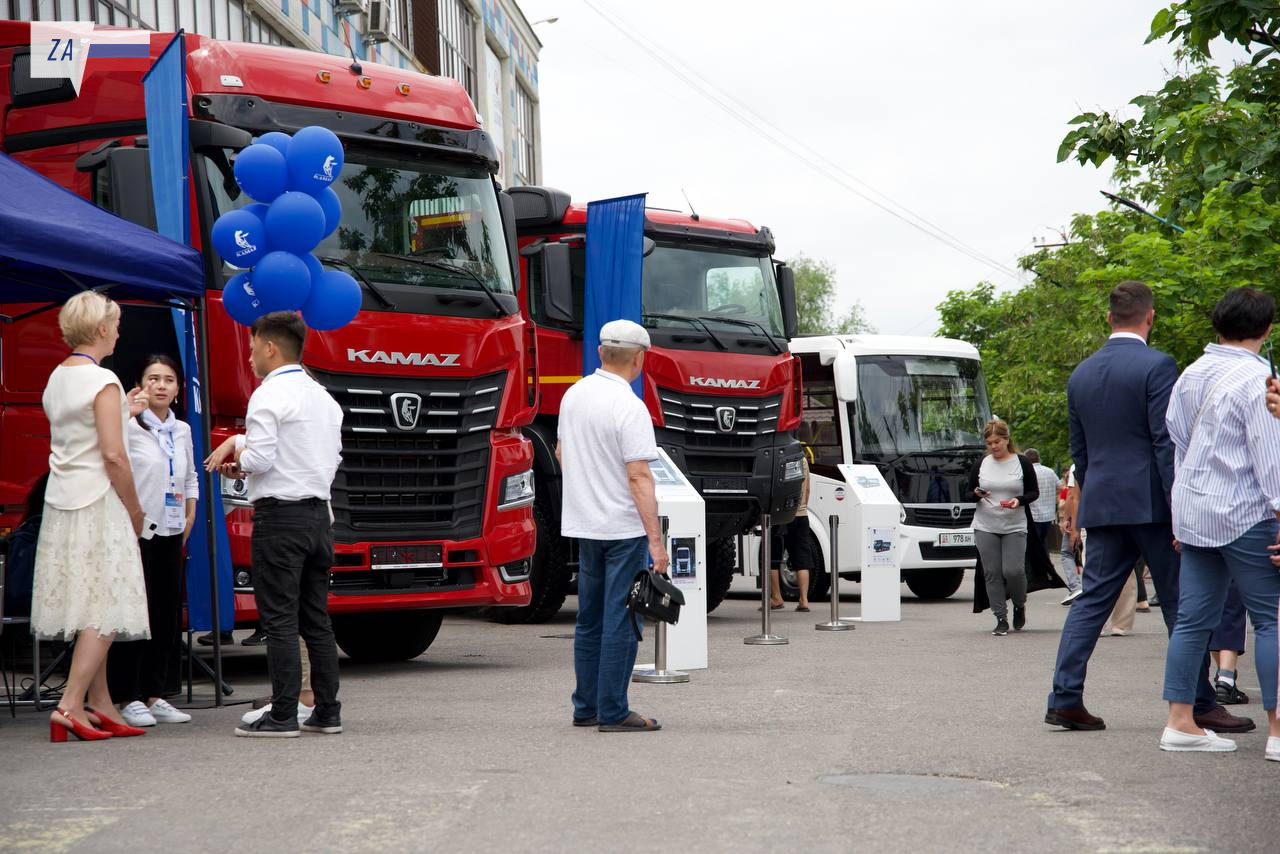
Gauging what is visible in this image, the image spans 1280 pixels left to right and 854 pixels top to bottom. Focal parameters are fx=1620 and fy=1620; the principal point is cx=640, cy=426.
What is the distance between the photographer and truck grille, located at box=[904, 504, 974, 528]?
1945 centimetres

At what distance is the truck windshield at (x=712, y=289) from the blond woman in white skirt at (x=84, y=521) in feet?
25.5

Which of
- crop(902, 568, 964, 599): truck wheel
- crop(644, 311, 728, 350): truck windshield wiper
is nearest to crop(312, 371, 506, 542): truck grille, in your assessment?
crop(644, 311, 728, 350): truck windshield wiper

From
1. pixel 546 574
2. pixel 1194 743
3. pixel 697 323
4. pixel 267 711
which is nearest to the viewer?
pixel 1194 743

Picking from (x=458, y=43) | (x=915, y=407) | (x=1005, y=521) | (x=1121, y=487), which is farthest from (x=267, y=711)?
(x=458, y=43)

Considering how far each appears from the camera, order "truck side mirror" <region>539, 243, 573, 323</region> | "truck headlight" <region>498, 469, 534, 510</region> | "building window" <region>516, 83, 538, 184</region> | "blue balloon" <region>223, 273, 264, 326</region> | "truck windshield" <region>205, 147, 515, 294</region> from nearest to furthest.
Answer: "blue balloon" <region>223, 273, 264, 326</region>
"truck windshield" <region>205, 147, 515, 294</region>
"truck headlight" <region>498, 469, 534, 510</region>
"truck side mirror" <region>539, 243, 573, 323</region>
"building window" <region>516, 83, 538, 184</region>

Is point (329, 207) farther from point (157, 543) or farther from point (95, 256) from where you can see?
point (157, 543)

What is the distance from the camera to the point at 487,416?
1070cm

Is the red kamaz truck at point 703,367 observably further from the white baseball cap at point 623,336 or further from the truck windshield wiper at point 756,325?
the white baseball cap at point 623,336

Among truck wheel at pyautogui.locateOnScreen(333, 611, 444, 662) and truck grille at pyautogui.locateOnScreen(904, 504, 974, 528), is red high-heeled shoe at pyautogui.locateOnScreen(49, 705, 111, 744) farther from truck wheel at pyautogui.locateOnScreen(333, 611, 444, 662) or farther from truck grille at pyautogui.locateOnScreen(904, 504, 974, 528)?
truck grille at pyautogui.locateOnScreen(904, 504, 974, 528)

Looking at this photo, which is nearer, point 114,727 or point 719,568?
point 114,727

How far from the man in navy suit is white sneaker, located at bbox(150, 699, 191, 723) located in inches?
167

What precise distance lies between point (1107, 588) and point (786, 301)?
8.78m

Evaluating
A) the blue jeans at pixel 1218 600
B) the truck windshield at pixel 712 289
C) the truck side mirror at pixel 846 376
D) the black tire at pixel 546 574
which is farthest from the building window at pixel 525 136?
the blue jeans at pixel 1218 600

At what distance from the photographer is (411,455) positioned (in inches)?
408
